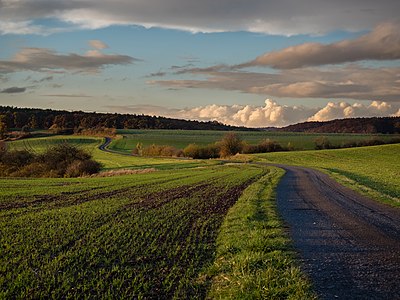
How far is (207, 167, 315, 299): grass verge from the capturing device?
8.12 meters

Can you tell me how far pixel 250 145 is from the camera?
10800 centimetres

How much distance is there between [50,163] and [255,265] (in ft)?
185

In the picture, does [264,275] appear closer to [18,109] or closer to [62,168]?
[62,168]

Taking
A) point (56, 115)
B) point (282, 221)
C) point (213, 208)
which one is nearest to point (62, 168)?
point (213, 208)

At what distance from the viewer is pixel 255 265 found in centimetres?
984

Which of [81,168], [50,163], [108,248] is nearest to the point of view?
[108,248]

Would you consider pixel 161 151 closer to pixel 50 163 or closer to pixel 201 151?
pixel 201 151

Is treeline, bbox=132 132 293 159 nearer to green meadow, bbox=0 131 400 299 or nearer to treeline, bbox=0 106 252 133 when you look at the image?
treeline, bbox=0 106 252 133

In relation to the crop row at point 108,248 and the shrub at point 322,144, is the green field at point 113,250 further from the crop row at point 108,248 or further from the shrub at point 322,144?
the shrub at point 322,144

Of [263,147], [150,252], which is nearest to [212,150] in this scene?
[263,147]

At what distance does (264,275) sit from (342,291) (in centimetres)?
164

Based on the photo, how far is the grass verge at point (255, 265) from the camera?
8.12 meters

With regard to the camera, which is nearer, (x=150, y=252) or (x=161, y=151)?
(x=150, y=252)

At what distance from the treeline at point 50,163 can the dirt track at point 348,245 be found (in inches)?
1683
